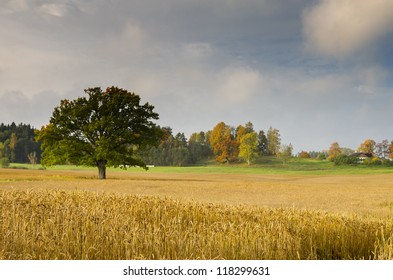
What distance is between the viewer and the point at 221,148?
5709 inches

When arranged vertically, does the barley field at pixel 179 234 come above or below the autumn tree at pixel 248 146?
below

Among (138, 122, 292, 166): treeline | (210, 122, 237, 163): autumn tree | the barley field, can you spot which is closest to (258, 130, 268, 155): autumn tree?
(138, 122, 292, 166): treeline

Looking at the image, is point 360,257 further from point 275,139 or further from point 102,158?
point 275,139

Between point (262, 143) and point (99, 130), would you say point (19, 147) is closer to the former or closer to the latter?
point (262, 143)

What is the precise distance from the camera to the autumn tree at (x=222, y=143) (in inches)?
5632

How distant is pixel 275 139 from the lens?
518 feet

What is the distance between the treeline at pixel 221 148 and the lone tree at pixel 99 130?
74.5 m

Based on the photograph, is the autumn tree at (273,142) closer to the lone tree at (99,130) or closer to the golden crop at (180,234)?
the lone tree at (99,130)

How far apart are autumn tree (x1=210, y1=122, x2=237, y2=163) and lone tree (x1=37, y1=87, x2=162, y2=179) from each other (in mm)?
86185

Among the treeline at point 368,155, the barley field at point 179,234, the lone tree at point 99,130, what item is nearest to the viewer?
the barley field at point 179,234

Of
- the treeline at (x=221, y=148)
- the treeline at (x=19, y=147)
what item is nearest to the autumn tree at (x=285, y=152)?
the treeline at (x=221, y=148)

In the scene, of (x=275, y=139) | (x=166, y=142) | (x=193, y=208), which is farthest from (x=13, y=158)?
(x=193, y=208)

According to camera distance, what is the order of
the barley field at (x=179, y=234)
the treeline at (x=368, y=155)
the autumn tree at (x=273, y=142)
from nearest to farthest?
the barley field at (x=179, y=234) < the treeline at (x=368, y=155) < the autumn tree at (x=273, y=142)
